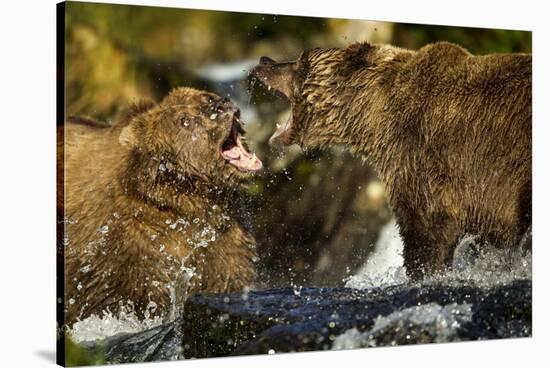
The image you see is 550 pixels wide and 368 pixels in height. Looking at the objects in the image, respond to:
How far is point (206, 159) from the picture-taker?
7598mm

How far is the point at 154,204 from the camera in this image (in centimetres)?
747

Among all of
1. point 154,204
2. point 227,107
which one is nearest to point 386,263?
point 227,107

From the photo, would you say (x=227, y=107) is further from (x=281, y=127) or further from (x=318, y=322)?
(x=318, y=322)

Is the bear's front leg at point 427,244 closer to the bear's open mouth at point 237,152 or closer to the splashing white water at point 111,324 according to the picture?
the bear's open mouth at point 237,152

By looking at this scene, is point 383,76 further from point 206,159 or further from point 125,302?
point 125,302

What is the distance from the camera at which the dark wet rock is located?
7.54 m

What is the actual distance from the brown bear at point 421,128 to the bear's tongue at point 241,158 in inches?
16.8

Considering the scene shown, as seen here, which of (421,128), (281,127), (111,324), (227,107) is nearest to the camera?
(111,324)

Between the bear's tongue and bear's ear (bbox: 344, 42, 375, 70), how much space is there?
44.1 inches

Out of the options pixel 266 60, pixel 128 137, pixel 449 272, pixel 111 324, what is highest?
pixel 266 60

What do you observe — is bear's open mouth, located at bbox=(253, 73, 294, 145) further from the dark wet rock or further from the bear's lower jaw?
the dark wet rock

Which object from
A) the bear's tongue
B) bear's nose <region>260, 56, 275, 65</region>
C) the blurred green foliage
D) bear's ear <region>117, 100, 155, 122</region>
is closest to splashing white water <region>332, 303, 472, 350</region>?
the bear's tongue

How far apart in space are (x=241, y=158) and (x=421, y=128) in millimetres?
1468

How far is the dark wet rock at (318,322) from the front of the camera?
24.7 ft
